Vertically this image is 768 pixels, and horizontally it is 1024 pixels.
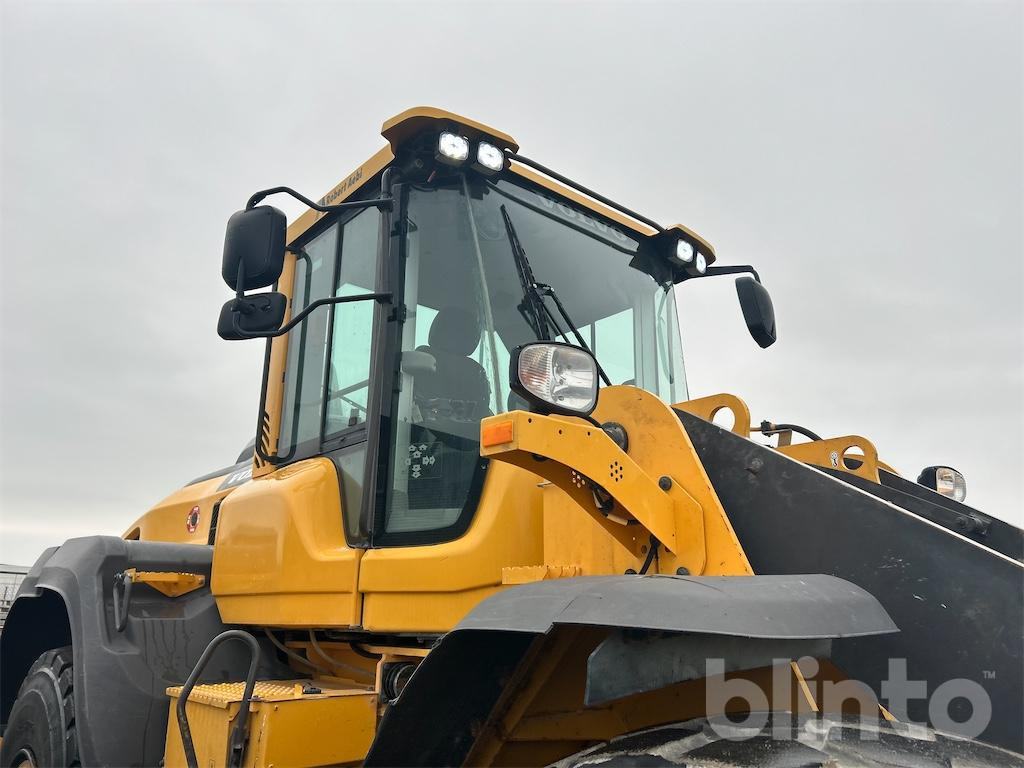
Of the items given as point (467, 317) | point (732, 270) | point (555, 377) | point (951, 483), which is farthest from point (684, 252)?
point (555, 377)

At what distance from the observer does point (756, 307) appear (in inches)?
150

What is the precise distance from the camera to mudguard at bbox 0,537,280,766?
10.6 ft

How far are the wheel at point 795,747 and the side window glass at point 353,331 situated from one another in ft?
5.42

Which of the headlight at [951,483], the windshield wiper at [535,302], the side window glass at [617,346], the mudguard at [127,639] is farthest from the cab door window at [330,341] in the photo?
the headlight at [951,483]

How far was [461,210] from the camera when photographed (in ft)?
9.97

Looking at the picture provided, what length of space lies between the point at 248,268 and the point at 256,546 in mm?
1130

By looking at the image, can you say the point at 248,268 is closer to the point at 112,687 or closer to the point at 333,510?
the point at 333,510

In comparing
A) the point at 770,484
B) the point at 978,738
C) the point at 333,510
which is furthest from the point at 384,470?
the point at 978,738

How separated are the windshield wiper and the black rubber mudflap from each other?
3.00ft

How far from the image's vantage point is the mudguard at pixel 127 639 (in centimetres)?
325

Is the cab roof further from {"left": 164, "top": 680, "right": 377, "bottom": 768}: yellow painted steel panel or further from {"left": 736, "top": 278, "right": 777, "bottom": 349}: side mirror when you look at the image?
{"left": 164, "top": 680, "right": 377, "bottom": 768}: yellow painted steel panel

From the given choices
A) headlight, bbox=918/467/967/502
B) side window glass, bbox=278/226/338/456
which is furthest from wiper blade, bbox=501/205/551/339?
headlight, bbox=918/467/967/502

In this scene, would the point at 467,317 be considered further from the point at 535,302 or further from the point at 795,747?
the point at 795,747

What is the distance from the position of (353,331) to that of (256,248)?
53cm
